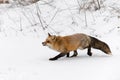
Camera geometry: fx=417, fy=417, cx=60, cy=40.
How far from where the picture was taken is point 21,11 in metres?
10.3

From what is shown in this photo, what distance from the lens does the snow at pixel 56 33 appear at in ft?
20.8

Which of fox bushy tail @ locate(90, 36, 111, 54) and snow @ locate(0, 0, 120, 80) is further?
fox bushy tail @ locate(90, 36, 111, 54)

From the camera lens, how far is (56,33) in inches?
365

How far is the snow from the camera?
634 centimetres

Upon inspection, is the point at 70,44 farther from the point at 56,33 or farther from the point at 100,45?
the point at 56,33

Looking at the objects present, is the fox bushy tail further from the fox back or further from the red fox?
the fox back

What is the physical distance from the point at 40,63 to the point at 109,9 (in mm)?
3460

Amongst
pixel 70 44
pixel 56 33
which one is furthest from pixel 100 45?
pixel 56 33

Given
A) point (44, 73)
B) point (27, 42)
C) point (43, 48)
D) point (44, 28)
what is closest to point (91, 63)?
point (44, 73)

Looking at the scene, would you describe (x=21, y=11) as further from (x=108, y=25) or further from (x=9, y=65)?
(x=9, y=65)

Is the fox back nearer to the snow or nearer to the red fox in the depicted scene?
the red fox

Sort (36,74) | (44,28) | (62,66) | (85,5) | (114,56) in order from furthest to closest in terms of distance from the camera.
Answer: (85,5), (44,28), (114,56), (62,66), (36,74)

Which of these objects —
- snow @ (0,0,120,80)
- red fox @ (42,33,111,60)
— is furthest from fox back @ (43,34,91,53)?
snow @ (0,0,120,80)

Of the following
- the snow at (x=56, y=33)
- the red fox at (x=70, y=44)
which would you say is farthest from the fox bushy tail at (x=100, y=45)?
the snow at (x=56, y=33)
